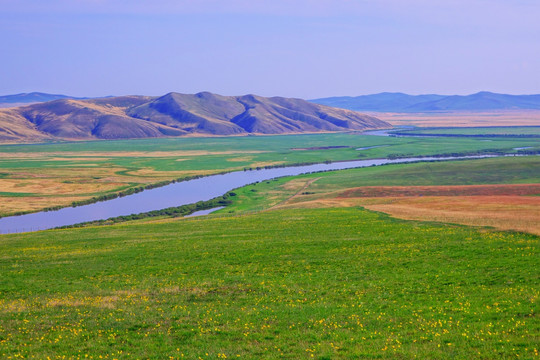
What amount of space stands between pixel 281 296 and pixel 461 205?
3769 cm

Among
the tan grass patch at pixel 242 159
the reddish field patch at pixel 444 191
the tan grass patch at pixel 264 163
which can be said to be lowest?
the reddish field patch at pixel 444 191

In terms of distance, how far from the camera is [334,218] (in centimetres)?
5128

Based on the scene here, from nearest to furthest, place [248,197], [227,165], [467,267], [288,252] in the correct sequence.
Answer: [467,267] < [288,252] < [248,197] < [227,165]

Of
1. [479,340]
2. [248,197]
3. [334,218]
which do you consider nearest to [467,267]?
[479,340]

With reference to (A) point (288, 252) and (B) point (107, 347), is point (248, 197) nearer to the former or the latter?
(A) point (288, 252)

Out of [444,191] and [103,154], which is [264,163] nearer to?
[103,154]

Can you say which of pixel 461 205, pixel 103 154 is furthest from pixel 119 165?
pixel 461 205

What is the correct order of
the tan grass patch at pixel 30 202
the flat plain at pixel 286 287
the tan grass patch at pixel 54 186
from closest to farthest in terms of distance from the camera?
the flat plain at pixel 286 287, the tan grass patch at pixel 30 202, the tan grass patch at pixel 54 186

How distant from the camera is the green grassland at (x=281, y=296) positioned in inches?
684

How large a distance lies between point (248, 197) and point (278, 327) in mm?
75680

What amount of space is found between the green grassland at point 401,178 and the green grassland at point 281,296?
4827 cm

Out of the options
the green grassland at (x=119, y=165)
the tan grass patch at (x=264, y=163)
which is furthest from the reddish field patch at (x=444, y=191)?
the tan grass patch at (x=264, y=163)

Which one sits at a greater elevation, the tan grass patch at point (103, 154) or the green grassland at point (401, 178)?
the tan grass patch at point (103, 154)

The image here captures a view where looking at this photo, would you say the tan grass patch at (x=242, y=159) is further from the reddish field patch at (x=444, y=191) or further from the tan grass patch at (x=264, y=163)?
the reddish field patch at (x=444, y=191)
